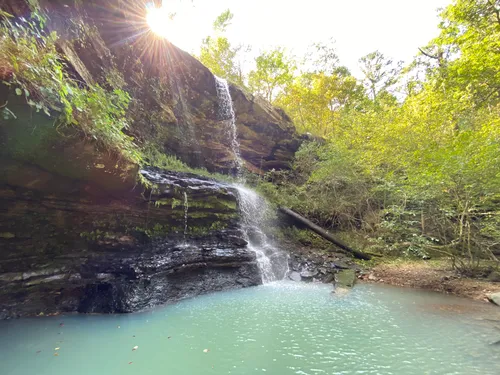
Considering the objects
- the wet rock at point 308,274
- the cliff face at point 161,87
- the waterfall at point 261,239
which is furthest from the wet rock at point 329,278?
the cliff face at point 161,87

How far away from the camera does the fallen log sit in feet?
28.4

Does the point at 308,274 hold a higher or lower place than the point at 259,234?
lower

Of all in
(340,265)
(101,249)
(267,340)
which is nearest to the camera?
(267,340)

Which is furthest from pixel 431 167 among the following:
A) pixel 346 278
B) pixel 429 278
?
pixel 346 278

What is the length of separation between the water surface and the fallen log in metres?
3.73

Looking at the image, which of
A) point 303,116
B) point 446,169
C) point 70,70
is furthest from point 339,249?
point 303,116

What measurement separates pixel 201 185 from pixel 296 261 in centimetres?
406

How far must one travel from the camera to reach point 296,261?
7.87 metres

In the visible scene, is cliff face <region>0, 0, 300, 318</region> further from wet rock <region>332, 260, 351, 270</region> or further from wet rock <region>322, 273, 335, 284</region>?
wet rock <region>332, 260, 351, 270</region>

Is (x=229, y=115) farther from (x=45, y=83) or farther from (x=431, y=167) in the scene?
(x=45, y=83)

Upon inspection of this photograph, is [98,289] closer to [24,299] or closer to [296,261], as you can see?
[24,299]

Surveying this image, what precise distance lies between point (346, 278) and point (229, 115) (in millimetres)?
9578

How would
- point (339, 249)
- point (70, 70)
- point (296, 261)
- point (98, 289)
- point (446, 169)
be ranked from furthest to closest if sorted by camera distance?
point (339, 249) → point (296, 261) → point (446, 169) → point (70, 70) → point (98, 289)

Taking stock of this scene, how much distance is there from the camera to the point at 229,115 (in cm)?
1251
